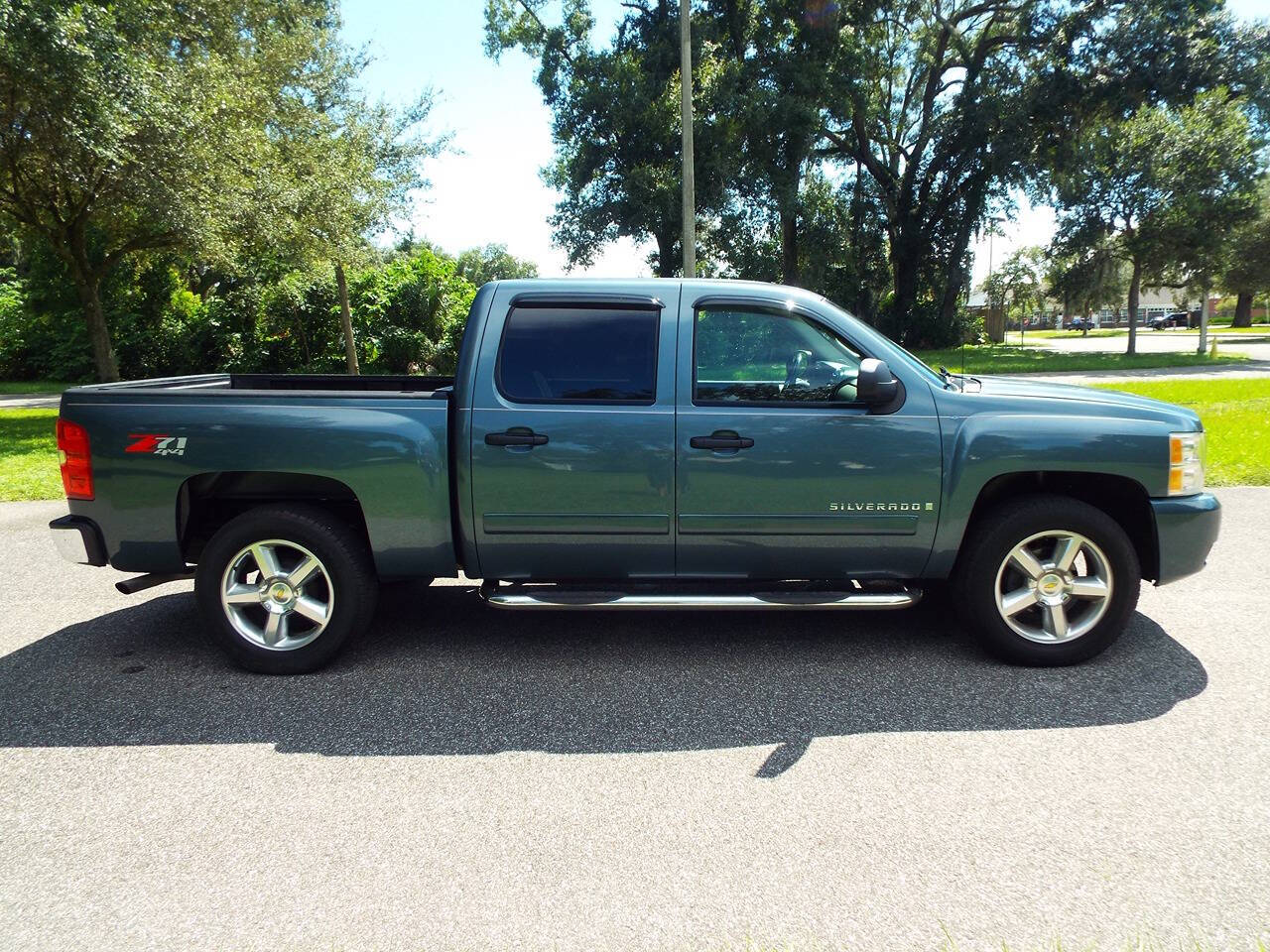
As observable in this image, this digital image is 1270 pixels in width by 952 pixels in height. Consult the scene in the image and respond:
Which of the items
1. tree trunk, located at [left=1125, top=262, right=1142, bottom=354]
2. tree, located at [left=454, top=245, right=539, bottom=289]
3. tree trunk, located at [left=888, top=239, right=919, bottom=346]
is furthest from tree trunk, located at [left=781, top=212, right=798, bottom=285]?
tree, located at [left=454, top=245, right=539, bottom=289]

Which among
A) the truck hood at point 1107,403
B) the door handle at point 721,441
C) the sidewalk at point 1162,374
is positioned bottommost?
the sidewalk at point 1162,374

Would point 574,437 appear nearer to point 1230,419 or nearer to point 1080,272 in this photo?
point 1230,419

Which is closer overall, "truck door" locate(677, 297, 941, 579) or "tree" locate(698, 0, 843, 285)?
"truck door" locate(677, 297, 941, 579)

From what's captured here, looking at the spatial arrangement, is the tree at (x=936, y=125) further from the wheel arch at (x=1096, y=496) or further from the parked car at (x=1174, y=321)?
the parked car at (x=1174, y=321)

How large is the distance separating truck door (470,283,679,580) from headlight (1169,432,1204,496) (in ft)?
8.03

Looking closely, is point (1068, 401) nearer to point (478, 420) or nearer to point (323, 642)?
point (478, 420)

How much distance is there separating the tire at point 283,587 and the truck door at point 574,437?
0.66m

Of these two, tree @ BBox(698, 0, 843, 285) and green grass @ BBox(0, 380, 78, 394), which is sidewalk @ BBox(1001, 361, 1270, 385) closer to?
tree @ BBox(698, 0, 843, 285)

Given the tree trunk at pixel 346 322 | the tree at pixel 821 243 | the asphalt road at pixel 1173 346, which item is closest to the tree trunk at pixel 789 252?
the tree at pixel 821 243

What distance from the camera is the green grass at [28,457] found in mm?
9336

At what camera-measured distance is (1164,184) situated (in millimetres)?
27047

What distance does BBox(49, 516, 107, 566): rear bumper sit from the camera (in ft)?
14.1

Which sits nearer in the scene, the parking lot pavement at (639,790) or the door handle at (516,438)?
the parking lot pavement at (639,790)

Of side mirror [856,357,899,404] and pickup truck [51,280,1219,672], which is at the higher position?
side mirror [856,357,899,404]
